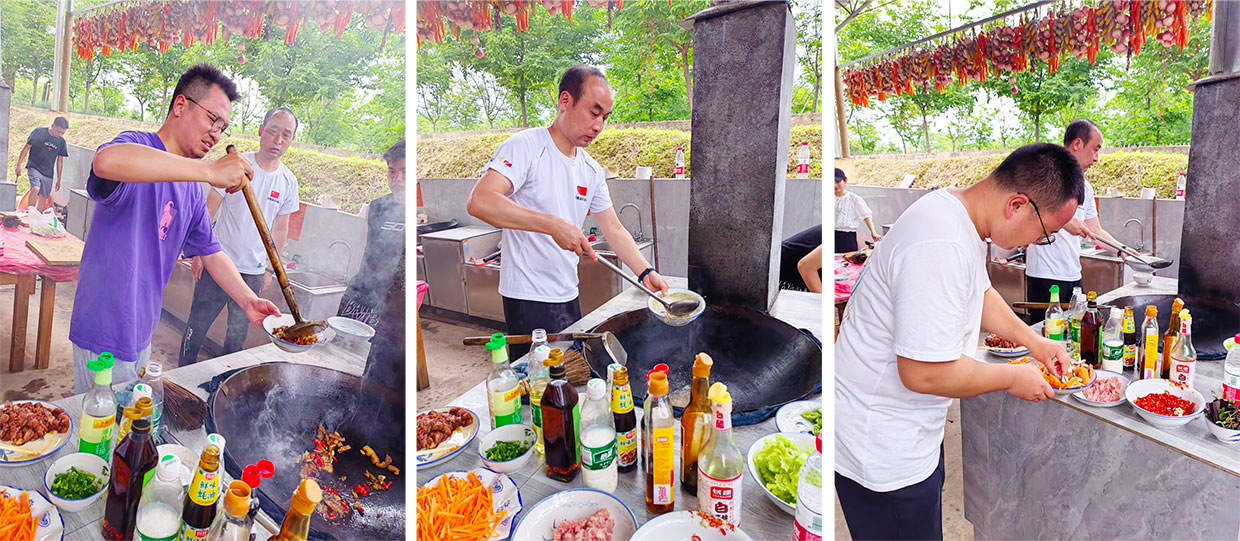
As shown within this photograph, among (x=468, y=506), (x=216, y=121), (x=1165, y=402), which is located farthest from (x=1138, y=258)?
(x=216, y=121)

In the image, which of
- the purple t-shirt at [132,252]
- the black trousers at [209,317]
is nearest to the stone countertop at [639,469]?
the black trousers at [209,317]

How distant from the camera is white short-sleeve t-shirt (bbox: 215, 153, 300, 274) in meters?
1.50

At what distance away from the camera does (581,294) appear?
1580 mm

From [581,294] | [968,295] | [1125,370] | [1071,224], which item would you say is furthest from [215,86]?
[1125,370]

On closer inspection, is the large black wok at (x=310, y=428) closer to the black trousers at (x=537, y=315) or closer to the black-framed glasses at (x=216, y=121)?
the black trousers at (x=537, y=315)

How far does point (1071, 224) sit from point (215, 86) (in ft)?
8.94

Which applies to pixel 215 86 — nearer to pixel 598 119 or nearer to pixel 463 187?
pixel 463 187

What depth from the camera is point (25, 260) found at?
65.9 inches

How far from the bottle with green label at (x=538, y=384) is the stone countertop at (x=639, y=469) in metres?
0.06

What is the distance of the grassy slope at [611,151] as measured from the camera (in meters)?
1.54

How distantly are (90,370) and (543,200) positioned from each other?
4.46ft

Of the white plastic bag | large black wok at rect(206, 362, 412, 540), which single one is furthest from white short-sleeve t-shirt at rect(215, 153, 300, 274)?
the white plastic bag

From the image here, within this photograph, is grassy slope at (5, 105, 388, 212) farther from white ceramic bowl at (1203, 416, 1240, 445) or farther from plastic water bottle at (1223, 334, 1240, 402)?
plastic water bottle at (1223, 334, 1240, 402)

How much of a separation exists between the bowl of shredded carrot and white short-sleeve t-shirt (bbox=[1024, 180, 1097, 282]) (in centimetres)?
202
